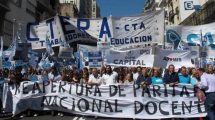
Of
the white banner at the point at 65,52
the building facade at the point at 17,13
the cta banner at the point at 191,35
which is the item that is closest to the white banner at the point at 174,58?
the cta banner at the point at 191,35

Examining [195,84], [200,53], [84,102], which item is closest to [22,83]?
[84,102]

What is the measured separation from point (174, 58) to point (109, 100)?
3.45 m

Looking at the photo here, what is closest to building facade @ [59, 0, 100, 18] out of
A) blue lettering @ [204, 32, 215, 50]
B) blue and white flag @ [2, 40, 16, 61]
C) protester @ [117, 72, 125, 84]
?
blue and white flag @ [2, 40, 16, 61]

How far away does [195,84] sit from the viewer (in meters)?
12.8

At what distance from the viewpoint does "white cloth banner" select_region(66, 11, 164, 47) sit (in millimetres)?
15086

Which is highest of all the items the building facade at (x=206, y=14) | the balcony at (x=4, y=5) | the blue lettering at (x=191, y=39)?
the balcony at (x=4, y=5)

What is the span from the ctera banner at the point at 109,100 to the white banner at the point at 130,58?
182cm

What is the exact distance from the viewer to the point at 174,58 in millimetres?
15594

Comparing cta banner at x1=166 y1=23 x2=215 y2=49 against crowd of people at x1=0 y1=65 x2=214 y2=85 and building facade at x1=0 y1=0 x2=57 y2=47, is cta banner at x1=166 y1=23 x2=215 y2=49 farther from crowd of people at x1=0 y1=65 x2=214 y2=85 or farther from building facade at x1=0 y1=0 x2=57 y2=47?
building facade at x1=0 y1=0 x2=57 y2=47

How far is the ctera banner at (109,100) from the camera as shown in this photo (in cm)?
1294

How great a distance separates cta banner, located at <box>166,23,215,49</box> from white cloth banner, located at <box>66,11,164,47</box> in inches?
91.7

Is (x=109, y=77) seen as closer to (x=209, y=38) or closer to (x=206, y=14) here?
(x=209, y=38)

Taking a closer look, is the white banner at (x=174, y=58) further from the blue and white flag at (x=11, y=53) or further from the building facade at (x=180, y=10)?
the building facade at (x=180, y=10)

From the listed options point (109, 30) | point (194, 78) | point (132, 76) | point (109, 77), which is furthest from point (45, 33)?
point (194, 78)
